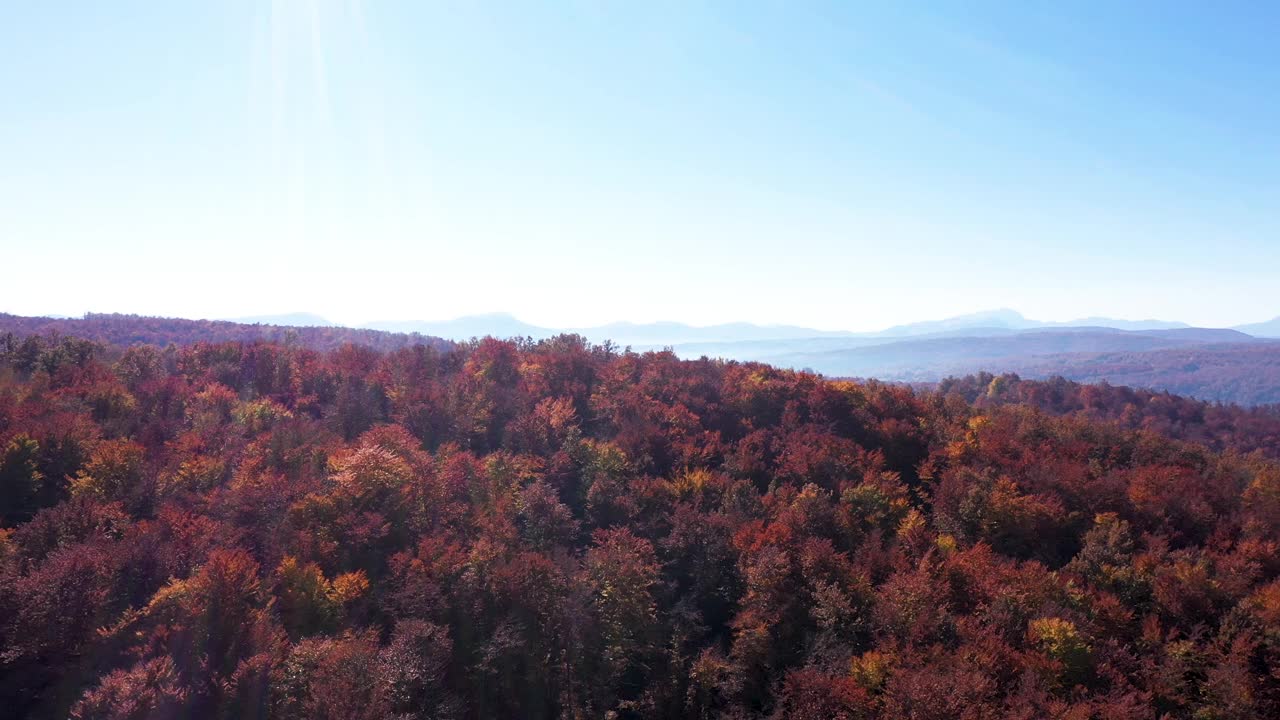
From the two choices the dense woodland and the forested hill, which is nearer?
the dense woodland

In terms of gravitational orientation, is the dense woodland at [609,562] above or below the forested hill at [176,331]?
below

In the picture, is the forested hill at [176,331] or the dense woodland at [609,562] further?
the forested hill at [176,331]

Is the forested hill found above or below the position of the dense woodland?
above

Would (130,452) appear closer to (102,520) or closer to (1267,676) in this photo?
(102,520)

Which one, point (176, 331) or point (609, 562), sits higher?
point (176, 331)
